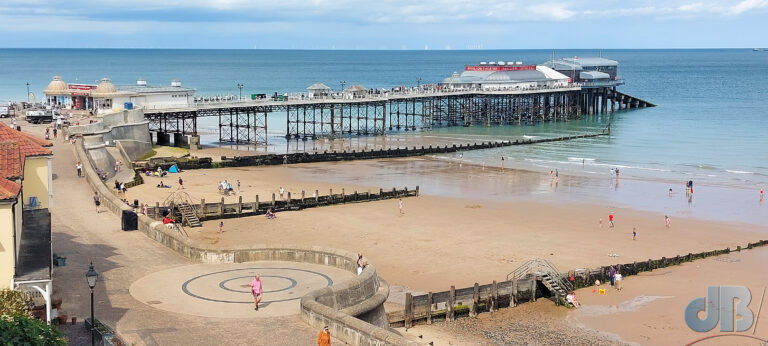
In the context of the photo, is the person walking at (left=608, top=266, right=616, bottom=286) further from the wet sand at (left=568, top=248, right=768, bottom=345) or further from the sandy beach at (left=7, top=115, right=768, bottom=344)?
the sandy beach at (left=7, top=115, right=768, bottom=344)

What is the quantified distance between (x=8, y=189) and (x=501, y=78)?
92627mm

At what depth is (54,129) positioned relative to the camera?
6097cm

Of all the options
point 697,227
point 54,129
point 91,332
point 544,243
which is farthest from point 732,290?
point 54,129

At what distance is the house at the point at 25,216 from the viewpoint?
1816 cm

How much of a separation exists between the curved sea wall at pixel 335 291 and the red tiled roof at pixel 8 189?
21.3 feet

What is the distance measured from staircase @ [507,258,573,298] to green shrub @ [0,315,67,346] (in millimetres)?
20076

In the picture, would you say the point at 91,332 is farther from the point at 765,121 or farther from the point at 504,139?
the point at 765,121

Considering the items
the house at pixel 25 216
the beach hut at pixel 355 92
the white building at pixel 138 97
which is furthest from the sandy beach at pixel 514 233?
the beach hut at pixel 355 92

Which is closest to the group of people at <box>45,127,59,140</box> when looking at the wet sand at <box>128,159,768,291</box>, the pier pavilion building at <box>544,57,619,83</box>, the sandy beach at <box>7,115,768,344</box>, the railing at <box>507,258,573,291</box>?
the wet sand at <box>128,159,768,291</box>

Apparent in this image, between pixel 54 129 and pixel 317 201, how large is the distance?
79.3 feet

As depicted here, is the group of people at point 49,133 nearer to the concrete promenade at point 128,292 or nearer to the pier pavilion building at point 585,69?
the concrete promenade at point 128,292

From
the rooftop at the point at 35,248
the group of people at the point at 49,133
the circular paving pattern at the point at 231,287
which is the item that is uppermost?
the group of people at the point at 49,133

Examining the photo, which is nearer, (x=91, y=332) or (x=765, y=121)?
(x=91, y=332)

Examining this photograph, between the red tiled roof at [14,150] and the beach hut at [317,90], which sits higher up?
the beach hut at [317,90]
